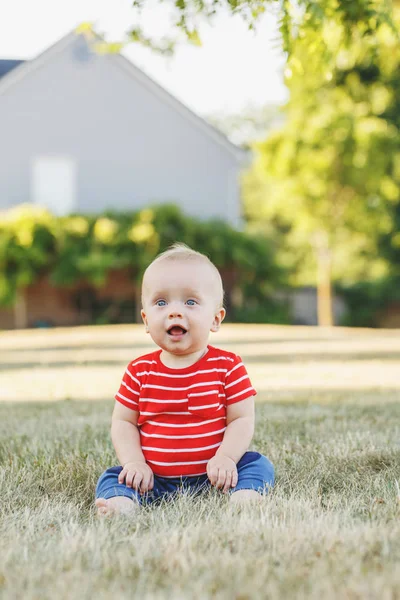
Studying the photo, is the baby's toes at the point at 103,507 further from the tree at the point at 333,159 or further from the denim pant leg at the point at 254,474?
the tree at the point at 333,159

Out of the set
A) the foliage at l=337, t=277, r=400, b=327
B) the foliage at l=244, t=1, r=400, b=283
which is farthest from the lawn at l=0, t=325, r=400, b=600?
the foliage at l=337, t=277, r=400, b=327

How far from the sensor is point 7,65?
22.5m

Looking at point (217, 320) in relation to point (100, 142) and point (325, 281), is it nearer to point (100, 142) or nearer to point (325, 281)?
point (325, 281)

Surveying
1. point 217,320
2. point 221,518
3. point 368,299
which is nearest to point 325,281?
point 368,299

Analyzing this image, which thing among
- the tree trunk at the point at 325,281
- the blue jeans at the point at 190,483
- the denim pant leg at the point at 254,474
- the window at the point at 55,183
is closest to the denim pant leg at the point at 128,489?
the blue jeans at the point at 190,483

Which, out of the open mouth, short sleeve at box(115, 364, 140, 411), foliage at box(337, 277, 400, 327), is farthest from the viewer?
foliage at box(337, 277, 400, 327)

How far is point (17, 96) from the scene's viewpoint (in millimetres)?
20906

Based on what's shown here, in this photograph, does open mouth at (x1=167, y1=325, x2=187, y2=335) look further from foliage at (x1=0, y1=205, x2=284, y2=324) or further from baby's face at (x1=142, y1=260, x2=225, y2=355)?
foliage at (x1=0, y1=205, x2=284, y2=324)

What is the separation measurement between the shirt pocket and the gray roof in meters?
20.5

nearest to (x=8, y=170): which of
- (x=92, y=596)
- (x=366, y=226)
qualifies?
(x=366, y=226)

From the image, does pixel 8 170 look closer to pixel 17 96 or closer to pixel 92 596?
pixel 17 96

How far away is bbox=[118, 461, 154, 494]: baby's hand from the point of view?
3014 mm

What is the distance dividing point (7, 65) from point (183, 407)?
21242 millimetres

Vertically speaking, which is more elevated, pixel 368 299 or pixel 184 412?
pixel 184 412
